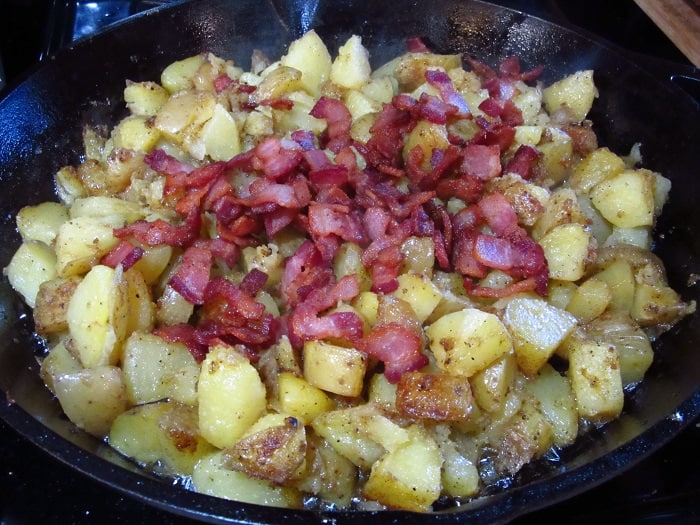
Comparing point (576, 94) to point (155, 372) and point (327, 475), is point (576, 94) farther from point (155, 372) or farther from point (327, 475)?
point (155, 372)

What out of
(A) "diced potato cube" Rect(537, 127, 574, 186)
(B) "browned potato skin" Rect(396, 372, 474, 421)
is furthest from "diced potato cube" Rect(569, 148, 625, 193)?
(B) "browned potato skin" Rect(396, 372, 474, 421)

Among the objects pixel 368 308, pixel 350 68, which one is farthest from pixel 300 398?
pixel 350 68

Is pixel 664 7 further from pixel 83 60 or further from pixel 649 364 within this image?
pixel 83 60

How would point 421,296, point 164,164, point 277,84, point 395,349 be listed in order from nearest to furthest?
point 395,349, point 421,296, point 164,164, point 277,84

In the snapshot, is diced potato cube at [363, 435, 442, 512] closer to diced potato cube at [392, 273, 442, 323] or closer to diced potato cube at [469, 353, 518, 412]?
diced potato cube at [469, 353, 518, 412]

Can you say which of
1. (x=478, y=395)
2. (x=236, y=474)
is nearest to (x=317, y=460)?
(x=236, y=474)

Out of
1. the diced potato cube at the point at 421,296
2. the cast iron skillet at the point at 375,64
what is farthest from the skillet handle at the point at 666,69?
the diced potato cube at the point at 421,296
